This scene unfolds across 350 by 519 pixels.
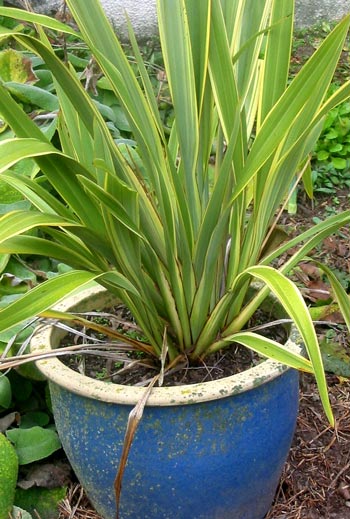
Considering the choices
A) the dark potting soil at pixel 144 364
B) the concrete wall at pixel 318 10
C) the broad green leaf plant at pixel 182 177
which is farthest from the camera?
the concrete wall at pixel 318 10

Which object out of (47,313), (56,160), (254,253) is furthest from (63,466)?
(56,160)

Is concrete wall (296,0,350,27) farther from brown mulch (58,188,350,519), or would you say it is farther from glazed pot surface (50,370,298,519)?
glazed pot surface (50,370,298,519)

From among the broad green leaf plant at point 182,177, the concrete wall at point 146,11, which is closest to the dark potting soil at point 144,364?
the broad green leaf plant at point 182,177

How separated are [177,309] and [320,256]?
1.21 metres

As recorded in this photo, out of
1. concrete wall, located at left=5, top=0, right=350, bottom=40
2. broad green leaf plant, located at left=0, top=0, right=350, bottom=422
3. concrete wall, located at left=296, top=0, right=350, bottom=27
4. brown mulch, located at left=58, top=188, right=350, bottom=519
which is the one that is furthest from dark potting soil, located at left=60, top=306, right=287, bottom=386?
concrete wall, located at left=296, top=0, right=350, bottom=27

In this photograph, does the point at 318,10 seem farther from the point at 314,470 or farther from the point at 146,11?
the point at 314,470

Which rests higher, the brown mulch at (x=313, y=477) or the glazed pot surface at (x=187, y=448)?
the glazed pot surface at (x=187, y=448)

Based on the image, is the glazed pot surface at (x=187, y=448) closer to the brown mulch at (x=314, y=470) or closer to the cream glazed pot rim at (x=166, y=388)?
the cream glazed pot rim at (x=166, y=388)

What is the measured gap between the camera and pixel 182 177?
56.6 inches

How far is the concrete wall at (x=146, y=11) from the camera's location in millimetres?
3514

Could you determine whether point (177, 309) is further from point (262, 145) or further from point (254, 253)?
point (262, 145)

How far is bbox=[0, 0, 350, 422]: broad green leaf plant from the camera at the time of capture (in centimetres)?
115

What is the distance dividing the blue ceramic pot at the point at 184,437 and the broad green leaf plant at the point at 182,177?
118 millimetres

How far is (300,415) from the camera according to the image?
191 centimetres
